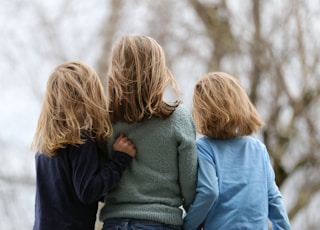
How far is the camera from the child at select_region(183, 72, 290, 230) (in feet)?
8.75

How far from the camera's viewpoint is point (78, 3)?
9594 millimetres

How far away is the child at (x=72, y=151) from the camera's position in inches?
102

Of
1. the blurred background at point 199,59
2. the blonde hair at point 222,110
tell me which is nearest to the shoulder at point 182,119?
the blonde hair at point 222,110

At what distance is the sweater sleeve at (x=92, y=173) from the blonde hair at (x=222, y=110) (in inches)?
14.8

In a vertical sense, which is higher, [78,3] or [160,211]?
[78,3]

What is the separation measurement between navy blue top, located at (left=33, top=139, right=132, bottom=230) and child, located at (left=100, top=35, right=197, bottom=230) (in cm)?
7

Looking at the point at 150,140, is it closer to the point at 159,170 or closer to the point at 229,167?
the point at 159,170

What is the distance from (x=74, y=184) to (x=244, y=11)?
5.51m

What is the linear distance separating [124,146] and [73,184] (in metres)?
0.23

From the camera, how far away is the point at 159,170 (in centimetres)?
266

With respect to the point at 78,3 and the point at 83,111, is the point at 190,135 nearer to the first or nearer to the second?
the point at 83,111

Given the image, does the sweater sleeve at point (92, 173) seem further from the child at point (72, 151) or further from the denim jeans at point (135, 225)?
the denim jeans at point (135, 225)

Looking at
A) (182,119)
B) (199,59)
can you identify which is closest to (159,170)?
(182,119)

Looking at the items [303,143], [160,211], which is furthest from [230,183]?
[303,143]
